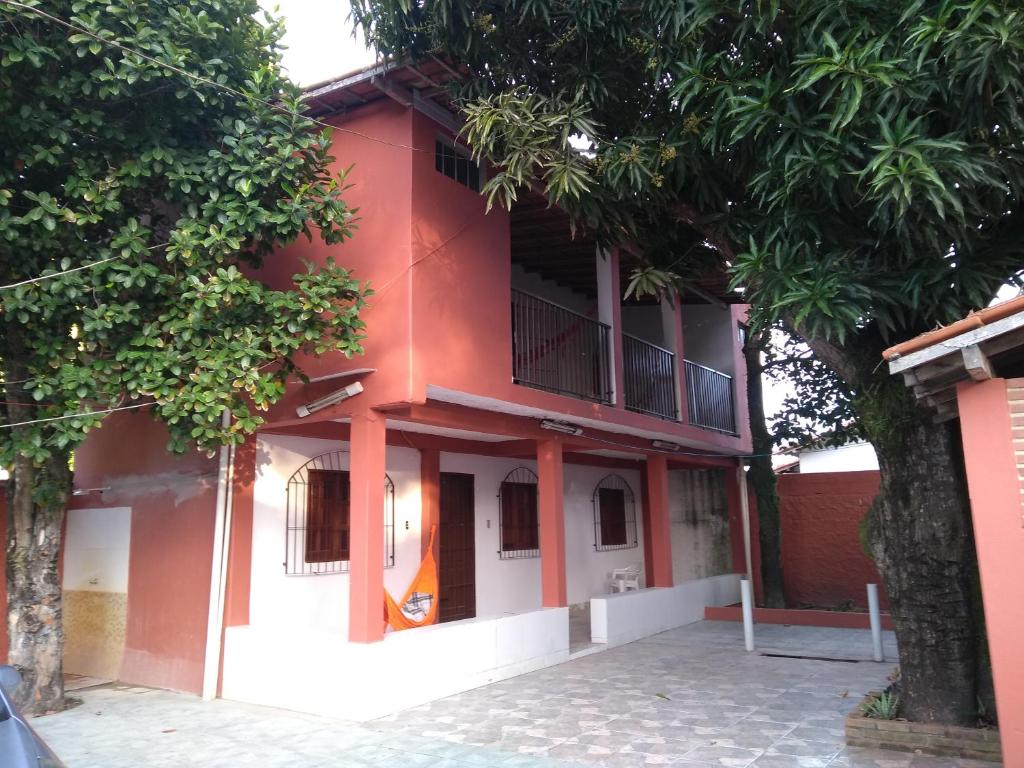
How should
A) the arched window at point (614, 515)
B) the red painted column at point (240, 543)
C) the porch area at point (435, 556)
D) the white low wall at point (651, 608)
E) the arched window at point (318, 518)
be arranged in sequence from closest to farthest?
the porch area at point (435, 556)
the red painted column at point (240, 543)
the arched window at point (318, 518)
the white low wall at point (651, 608)
the arched window at point (614, 515)

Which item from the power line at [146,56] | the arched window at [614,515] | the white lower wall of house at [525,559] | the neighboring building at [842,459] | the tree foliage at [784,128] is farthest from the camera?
the neighboring building at [842,459]

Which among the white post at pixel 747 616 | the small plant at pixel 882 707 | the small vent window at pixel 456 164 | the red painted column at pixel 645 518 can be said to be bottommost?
the small plant at pixel 882 707

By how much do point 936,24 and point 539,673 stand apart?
23.3ft

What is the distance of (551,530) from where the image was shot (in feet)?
30.8

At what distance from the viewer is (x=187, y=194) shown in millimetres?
6465

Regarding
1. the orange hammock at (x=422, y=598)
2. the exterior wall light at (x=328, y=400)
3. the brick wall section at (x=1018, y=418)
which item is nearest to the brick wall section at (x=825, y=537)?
the orange hammock at (x=422, y=598)

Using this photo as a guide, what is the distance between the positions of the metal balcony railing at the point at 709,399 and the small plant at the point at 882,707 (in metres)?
6.85

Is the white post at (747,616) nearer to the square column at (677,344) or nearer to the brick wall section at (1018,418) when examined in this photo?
the square column at (677,344)

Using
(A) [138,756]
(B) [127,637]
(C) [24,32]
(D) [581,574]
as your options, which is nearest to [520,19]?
(C) [24,32]

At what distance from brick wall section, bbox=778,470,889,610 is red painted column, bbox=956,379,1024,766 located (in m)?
9.09

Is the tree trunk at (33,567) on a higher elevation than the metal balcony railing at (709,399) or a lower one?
lower

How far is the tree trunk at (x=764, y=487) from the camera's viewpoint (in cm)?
1309

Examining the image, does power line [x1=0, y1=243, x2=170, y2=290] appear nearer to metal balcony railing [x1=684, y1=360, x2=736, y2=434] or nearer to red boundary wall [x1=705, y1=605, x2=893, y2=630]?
metal balcony railing [x1=684, y1=360, x2=736, y2=434]

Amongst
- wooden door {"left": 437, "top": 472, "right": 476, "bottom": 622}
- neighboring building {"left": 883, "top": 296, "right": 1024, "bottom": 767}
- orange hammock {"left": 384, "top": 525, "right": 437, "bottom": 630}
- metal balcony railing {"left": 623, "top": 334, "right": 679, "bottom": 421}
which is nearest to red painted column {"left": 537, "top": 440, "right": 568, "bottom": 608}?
wooden door {"left": 437, "top": 472, "right": 476, "bottom": 622}
